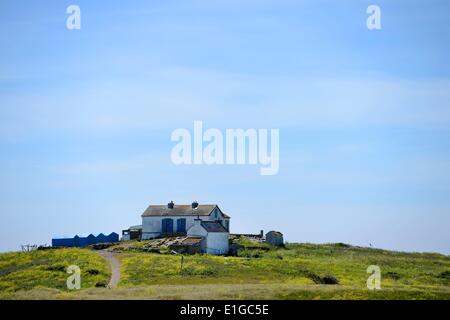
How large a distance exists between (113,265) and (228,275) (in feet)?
42.7

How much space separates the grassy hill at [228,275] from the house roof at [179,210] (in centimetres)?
584

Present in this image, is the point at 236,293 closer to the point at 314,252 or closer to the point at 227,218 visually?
the point at 314,252

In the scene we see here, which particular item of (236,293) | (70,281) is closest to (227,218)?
(70,281)

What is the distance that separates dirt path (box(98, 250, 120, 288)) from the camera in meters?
56.8

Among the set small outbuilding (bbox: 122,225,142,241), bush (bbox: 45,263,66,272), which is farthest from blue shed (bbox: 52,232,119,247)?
bush (bbox: 45,263,66,272)

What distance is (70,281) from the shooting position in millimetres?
58562

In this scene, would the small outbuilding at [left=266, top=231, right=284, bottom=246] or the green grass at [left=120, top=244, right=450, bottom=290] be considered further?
the small outbuilding at [left=266, top=231, right=284, bottom=246]

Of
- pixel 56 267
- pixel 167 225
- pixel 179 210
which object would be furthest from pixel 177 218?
pixel 56 267

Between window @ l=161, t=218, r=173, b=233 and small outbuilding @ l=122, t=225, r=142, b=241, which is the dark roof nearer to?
window @ l=161, t=218, r=173, b=233

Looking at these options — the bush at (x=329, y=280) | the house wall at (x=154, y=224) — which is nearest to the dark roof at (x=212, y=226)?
the house wall at (x=154, y=224)

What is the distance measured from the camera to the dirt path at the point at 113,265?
56.8 metres

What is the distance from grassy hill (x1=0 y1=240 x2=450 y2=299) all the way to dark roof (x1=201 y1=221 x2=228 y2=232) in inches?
151

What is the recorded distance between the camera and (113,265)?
6731 centimetres
